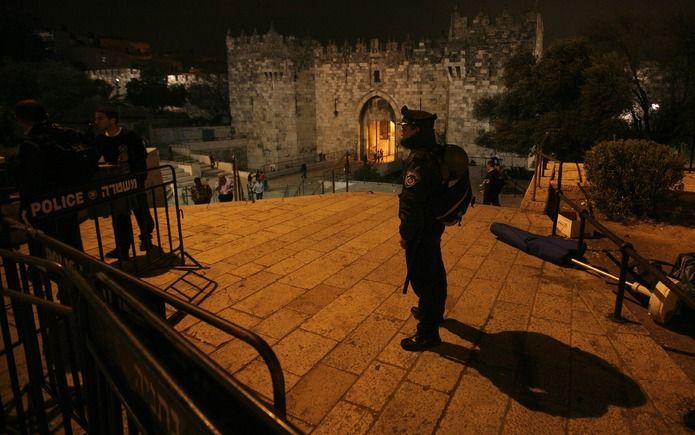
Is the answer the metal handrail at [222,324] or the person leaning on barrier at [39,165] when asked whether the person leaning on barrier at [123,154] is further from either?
the metal handrail at [222,324]

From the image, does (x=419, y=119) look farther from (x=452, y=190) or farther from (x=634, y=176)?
(x=634, y=176)

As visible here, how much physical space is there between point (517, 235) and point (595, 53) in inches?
664

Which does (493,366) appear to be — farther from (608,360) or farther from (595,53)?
(595,53)

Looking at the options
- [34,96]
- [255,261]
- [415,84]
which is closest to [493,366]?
[255,261]

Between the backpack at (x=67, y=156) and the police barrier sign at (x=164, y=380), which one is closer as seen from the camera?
the police barrier sign at (x=164, y=380)

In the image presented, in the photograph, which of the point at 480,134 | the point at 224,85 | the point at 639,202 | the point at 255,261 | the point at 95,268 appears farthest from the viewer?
the point at 224,85

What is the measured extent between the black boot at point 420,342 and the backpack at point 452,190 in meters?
0.76

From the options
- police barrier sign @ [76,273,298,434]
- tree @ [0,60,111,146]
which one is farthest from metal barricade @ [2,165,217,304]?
tree @ [0,60,111,146]

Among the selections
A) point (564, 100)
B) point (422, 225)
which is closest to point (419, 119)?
point (422, 225)

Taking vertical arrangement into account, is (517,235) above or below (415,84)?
below

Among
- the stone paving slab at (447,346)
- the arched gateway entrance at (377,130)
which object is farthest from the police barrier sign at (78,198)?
the arched gateway entrance at (377,130)

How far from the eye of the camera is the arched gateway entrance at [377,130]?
97.6 ft

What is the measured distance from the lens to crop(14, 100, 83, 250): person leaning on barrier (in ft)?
10.4

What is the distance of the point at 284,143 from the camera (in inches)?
1195
